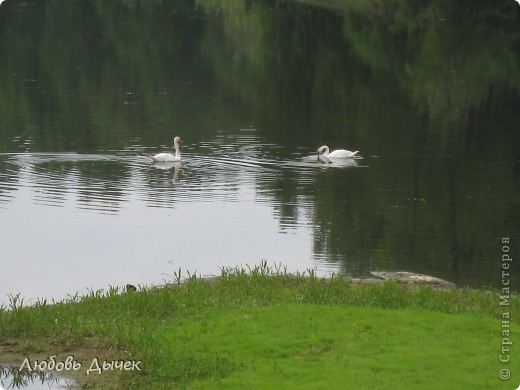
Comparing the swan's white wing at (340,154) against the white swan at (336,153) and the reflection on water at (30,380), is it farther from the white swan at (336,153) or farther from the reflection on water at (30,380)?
the reflection on water at (30,380)

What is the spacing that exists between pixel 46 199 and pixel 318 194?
6.57m

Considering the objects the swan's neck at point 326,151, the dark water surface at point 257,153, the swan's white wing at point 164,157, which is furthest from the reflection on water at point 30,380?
the swan's neck at point 326,151

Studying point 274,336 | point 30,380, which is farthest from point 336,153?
point 30,380

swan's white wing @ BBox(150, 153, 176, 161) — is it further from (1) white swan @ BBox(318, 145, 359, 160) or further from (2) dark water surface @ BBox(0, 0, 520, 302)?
(1) white swan @ BBox(318, 145, 359, 160)

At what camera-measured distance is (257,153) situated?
32.7 meters

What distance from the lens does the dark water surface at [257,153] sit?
22422mm

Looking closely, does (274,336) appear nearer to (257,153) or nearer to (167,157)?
(167,157)

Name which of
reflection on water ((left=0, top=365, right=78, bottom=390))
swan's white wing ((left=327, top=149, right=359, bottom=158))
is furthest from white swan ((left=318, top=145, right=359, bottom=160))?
reflection on water ((left=0, top=365, right=78, bottom=390))

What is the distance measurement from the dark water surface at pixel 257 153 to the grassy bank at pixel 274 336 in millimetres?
3844

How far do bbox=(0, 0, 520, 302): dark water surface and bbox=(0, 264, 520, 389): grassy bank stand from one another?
151 inches

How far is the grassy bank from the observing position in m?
12.6

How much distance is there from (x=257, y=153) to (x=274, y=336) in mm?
18875

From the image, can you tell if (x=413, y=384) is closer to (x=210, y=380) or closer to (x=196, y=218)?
(x=210, y=380)

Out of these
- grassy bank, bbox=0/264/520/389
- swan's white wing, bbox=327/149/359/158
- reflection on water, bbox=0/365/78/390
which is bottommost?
reflection on water, bbox=0/365/78/390
